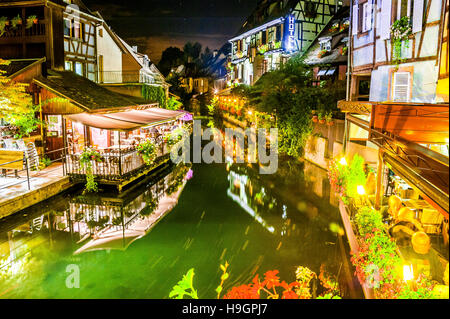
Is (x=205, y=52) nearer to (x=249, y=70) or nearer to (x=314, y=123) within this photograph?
(x=249, y=70)

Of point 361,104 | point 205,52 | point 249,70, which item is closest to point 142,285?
point 361,104

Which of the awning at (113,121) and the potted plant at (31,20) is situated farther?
the potted plant at (31,20)

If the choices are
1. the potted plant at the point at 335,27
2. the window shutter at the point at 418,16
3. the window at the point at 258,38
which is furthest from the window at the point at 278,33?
the window shutter at the point at 418,16

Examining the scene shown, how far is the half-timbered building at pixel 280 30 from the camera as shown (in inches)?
1184

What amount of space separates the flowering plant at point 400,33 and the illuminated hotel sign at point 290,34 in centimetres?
1895

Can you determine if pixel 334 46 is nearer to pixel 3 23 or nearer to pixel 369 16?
pixel 369 16

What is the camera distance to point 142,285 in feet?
23.5

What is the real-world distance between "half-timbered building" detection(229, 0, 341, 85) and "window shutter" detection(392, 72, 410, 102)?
12675 mm

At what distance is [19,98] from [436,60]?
14.9 metres

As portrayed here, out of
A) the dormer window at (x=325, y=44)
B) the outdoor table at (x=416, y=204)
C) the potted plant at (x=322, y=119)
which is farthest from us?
the dormer window at (x=325, y=44)

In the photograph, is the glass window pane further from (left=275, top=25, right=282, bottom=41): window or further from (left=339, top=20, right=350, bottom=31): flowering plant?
(left=275, top=25, right=282, bottom=41): window

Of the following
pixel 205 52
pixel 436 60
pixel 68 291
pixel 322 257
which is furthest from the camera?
pixel 205 52

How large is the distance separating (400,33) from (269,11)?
27658 mm

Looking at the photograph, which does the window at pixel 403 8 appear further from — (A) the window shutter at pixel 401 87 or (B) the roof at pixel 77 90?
(B) the roof at pixel 77 90
